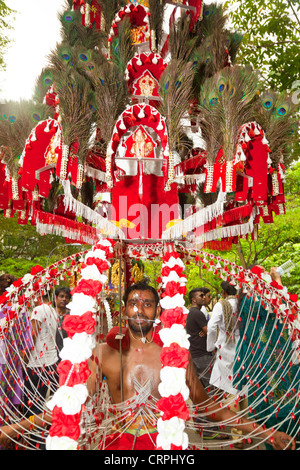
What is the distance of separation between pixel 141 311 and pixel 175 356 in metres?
0.91

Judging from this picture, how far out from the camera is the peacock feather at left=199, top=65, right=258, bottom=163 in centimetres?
315

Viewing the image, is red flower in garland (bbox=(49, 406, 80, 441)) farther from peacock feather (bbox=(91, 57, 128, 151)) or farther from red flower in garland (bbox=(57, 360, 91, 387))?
peacock feather (bbox=(91, 57, 128, 151))

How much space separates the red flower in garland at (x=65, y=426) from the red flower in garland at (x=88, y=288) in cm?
71

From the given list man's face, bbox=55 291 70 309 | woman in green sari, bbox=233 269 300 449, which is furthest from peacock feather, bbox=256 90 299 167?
man's face, bbox=55 291 70 309

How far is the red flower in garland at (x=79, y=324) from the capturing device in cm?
234

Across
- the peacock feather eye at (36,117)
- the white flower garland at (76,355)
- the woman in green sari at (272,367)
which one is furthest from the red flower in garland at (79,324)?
the peacock feather eye at (36,117)

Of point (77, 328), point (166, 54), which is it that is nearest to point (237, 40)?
point (166, 54)

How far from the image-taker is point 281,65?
253 inches

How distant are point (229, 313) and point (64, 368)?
2999 mm

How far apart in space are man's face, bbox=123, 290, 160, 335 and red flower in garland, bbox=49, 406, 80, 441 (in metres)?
1.11

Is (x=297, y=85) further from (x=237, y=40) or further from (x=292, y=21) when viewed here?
(x=292, y=21)

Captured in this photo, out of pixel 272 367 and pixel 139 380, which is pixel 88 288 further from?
pixel 272 367

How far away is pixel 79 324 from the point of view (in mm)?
2361

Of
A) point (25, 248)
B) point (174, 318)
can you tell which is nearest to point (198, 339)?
point (174, 318)
